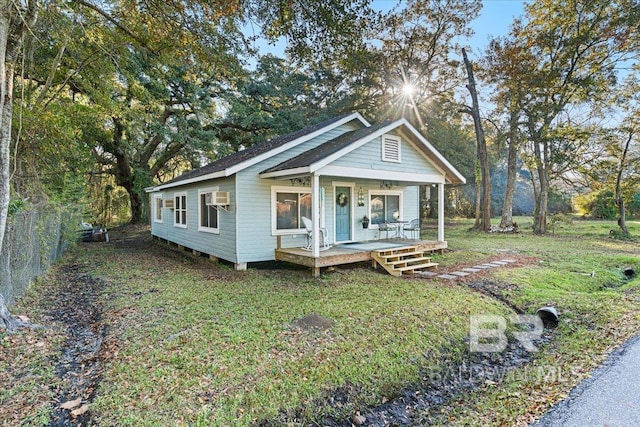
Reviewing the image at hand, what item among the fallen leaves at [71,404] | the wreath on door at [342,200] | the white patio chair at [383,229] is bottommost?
the fallen leaves at [71,404]

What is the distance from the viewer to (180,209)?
12438 millimetres

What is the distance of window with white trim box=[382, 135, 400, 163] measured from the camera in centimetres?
912

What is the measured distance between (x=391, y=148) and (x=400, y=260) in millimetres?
3132

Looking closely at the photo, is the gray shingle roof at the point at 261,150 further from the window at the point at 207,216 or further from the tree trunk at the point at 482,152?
the tree trunk at the point at 482,152

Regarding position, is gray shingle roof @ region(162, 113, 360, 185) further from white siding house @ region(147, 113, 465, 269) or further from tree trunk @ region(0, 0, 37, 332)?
tree trunk @ region(0, 0, 37, 332)

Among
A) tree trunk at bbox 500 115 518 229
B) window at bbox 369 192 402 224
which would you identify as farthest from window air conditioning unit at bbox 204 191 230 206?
tree trunk at bbox 500 115 518 229

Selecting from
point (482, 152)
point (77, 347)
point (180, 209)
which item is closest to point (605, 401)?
point (77, 347)

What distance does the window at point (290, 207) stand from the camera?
8.94 meters

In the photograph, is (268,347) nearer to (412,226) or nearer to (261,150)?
(261,150)

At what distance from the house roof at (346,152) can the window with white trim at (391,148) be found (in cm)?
27

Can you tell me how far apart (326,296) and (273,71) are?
51.5 ft

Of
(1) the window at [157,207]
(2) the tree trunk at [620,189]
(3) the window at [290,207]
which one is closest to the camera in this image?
(3) the window at [290,207]

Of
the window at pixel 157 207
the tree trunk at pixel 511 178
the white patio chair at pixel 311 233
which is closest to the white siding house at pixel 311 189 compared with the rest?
the white patio chair at pixel 311 233

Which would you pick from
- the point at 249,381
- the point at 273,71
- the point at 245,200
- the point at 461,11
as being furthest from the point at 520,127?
the point at 249,381
